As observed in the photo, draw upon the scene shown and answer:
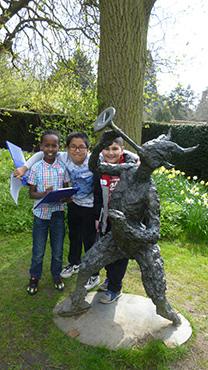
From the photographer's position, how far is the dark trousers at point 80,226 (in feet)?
10.9

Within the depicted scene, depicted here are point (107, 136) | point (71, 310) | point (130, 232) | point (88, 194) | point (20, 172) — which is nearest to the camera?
point (130, 232)

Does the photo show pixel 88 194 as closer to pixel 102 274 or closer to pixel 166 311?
pixel 102 274

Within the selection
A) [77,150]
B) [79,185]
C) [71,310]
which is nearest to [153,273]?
[71,310]

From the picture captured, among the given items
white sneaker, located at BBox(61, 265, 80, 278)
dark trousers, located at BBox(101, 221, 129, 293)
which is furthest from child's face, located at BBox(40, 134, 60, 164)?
white sneaker, located at BBox(61, 265, 80, 278)

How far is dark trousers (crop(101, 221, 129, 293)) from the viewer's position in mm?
3008

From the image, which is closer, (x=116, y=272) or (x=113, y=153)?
(x=113, y=153)

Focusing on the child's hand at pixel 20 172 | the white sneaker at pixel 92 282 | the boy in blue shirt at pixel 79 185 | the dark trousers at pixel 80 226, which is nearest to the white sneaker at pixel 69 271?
the boy in blue shirt at pixel 79 185

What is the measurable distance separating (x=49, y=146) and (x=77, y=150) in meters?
0.32

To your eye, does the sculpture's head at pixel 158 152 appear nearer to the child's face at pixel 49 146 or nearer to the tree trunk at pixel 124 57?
the child's face at pixel 49 146

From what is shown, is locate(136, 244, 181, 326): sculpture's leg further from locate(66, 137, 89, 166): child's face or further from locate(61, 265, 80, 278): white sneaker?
locate(61, 265, 80, 278): white sneaker

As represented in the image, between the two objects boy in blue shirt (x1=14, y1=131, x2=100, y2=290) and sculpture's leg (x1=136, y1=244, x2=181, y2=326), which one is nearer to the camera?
sculpture's leg (x1=136, y1=244, x2=181, y2=326)

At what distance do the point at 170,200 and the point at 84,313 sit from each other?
11.2ft

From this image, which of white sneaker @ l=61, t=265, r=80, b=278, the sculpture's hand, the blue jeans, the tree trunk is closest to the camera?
the sculpture's hand

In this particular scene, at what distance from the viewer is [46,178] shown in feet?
9.87
